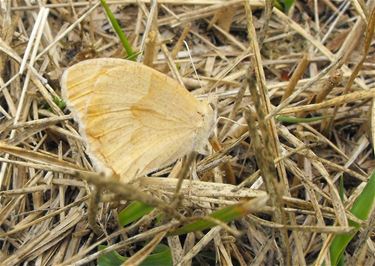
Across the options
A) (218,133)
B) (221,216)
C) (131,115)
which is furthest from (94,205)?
(218,133)

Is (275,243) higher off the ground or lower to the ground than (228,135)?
lower

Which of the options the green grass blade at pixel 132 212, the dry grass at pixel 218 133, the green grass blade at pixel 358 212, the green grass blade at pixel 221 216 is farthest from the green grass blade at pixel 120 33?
the green grass blade at pixel 358 212

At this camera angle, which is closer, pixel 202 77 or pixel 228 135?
pixel 228 135

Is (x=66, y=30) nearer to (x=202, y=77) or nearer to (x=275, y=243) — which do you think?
(x=202, y=77)

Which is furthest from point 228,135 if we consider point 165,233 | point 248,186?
point 165,233

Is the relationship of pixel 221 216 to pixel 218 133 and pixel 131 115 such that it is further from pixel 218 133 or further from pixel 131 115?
pixel 218 133

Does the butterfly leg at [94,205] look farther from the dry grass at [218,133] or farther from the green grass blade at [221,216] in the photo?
the green grass blade at [221,216]

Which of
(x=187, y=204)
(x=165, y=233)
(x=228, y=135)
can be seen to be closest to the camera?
(x=165, y=233)

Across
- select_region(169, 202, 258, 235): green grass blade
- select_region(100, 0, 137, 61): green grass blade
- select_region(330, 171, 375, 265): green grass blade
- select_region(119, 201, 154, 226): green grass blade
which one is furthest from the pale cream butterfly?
select_region(330, 171, 375, 265): green grass blade
